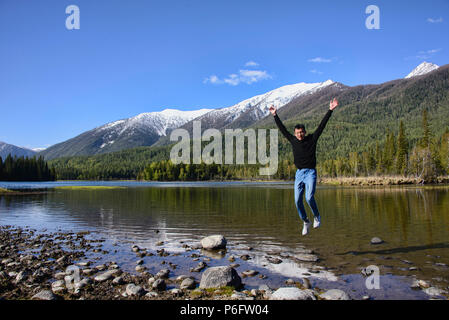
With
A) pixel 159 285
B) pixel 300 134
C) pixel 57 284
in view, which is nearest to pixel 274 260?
pixel 159 285

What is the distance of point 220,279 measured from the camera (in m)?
8.65

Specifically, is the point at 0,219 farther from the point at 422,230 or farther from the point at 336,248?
the point at 422,230

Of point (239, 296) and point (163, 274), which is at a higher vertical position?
point (239, 296)

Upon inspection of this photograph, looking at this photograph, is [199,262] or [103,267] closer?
[103,267]

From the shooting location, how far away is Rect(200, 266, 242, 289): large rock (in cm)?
855

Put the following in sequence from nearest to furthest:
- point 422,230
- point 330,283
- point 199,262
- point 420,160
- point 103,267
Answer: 1. point 330,283
2. point 103,267
3. point 199,262
4. point 422,230
5. point 420,160

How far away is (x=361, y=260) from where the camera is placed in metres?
11.3

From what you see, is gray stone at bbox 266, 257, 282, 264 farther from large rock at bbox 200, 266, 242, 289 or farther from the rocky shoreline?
large rock at bbox 200, 266, 242, 289

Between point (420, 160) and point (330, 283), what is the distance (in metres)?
115

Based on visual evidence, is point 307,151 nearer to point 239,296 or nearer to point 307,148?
point 307,148

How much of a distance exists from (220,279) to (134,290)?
2.42 meters

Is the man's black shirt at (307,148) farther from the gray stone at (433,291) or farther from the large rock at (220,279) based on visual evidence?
the gray stone at (433,291)

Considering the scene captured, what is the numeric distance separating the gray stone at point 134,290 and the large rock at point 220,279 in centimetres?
167
